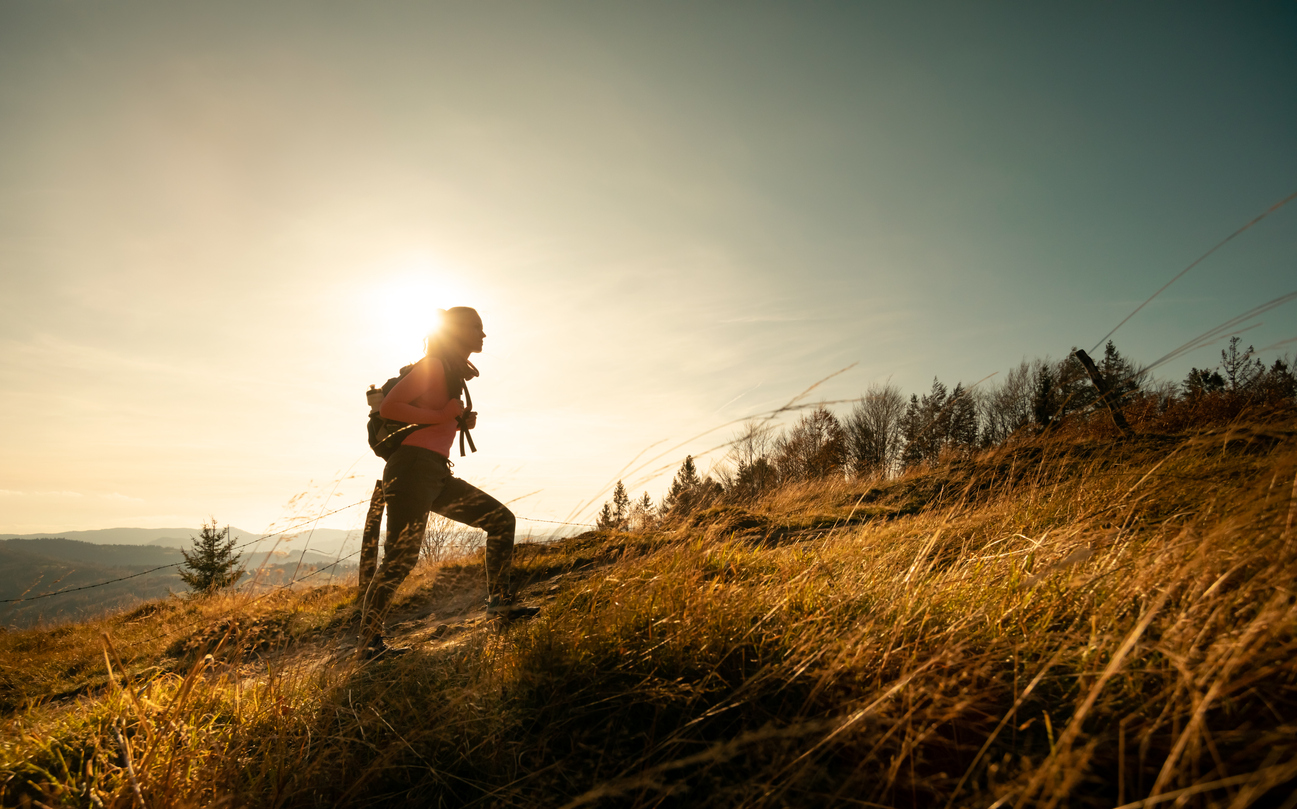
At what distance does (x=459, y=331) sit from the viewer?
3.72 meters

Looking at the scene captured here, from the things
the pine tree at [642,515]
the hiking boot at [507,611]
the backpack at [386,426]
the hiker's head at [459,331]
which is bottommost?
the hiking boot at [507,611]

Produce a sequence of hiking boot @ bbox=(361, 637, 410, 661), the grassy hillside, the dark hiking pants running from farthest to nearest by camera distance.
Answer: the dark hiking pants → hiking boot @ bbox=(361, 637, 410, 661) → the grassy hillside

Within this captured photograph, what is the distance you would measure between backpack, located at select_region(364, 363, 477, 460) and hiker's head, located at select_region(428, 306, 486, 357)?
0.28 m

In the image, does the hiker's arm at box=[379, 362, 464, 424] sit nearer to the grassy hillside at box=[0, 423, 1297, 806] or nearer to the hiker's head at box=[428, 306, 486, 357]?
the hiker's head at box=[428, 306, 486, 357]

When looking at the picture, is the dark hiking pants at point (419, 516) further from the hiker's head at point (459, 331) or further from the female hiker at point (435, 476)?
the hiker's head at point (459, 331)

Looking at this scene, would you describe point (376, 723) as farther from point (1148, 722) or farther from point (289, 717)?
point (1148, 722)

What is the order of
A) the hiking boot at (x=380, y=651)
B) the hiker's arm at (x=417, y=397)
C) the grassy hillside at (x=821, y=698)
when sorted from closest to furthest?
the grassy hillside at (x=821, y=698), the hiking boot at (x=380, y=651), the hiker's arm at (x=417, y=397)


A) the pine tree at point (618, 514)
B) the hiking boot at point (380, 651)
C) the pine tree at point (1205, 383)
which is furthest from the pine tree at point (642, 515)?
the pine tree at point (1205, 383)

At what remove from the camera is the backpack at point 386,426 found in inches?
133

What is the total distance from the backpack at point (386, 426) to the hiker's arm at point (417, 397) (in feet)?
0.25

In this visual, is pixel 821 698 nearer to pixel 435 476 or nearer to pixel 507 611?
pixel 507 611

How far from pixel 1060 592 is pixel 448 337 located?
12.2ft

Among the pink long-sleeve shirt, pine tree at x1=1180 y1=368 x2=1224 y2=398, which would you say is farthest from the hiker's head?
pine tree at x1=1180 y1=368 x2=1224 y2=398

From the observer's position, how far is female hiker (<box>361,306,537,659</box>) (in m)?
3.06
